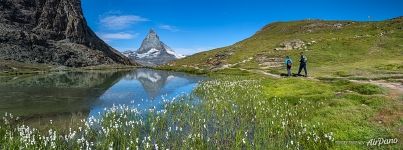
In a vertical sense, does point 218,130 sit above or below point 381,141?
below

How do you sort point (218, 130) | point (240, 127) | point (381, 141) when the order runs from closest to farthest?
point (381, 141)
point (218, 130)
point (240, 127)

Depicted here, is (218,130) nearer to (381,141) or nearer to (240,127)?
(240,127)

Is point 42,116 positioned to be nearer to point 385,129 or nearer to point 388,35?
point 385,129

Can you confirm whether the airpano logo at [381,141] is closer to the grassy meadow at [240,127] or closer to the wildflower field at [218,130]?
the grassy meadow at [240,127]

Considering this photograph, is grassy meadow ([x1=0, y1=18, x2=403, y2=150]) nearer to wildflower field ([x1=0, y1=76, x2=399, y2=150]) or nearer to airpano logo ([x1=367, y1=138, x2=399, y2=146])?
wildflower field ([x1=0, y1=76, x2=399, y2=150])

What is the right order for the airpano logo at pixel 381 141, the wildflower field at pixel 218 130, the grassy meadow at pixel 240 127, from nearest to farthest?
the airpano logo at pixel 381 141 → the wildflower field at pixel 218 130 → the grassy meadow at pixel 240 127

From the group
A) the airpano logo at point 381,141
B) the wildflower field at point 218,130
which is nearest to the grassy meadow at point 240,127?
the wildflower field at point 218,130

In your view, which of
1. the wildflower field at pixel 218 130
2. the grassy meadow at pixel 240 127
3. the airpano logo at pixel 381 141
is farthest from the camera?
the grassy meadow at pixel 240 127

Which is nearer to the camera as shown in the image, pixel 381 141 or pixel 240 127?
pixel 381 141

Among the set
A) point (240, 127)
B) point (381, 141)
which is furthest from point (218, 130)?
point (381, 141)

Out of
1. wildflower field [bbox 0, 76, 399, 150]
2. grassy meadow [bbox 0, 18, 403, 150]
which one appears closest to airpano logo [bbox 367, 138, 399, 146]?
grassy meadow [bbox 0, 18, 403, 150]

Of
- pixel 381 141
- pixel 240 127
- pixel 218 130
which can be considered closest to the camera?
pixel 381 141

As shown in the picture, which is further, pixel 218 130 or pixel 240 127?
pixel 240 127

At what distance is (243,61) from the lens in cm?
11569
